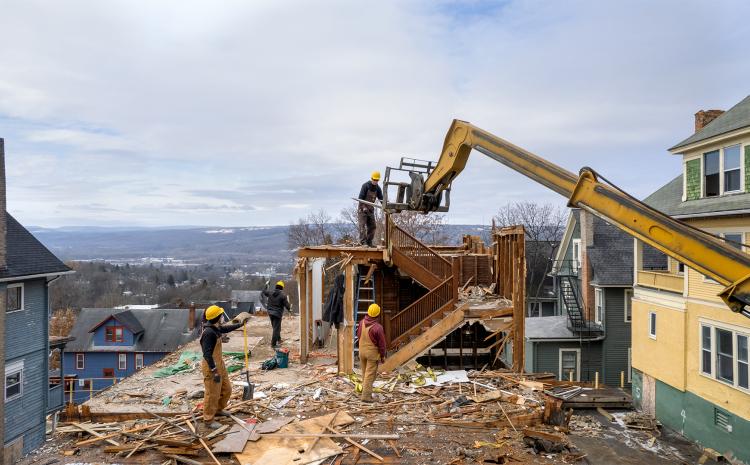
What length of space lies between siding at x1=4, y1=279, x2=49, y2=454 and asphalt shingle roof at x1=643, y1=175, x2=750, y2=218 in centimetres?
2175

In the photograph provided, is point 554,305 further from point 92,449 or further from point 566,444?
point 92,449

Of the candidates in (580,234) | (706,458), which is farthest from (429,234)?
(706,458)

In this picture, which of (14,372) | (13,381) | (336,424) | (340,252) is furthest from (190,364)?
(13,381)

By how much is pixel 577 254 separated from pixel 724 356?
14788mm

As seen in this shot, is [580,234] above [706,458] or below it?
above

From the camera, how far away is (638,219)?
6.32 metres

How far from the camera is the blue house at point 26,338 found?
52.9 feet

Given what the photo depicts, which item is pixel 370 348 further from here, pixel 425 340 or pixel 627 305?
pixel 627 305

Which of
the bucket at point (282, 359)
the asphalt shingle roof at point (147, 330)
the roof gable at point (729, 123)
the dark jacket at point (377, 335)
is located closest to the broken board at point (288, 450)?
the dark jacket at point (377, 335)

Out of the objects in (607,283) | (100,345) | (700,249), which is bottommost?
(100,345)

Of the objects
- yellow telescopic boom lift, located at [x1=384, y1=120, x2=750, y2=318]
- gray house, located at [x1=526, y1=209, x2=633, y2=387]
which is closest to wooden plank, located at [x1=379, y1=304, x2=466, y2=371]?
yellow telescopic boom lift, located at [x1=384, y1=120, x2=750, y2=318]

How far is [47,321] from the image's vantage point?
18.1 meters

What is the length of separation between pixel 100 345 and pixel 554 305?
35.1 metres

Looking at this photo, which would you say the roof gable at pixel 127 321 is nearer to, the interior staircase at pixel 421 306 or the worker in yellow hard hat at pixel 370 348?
the interior staircase at pixel 421 306
